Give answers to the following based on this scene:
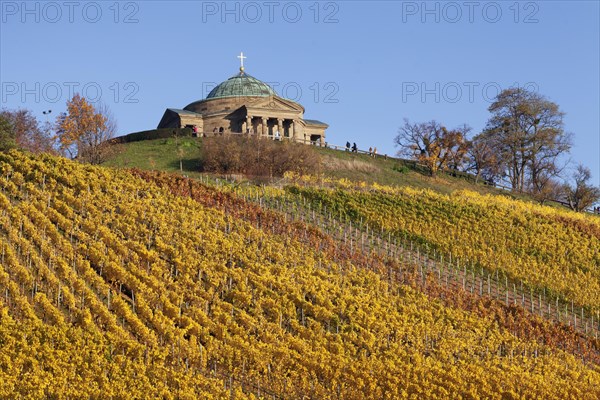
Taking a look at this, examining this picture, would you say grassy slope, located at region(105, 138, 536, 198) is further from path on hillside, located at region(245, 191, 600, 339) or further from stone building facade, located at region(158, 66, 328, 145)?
path on hillside, located at region(245, 191, 600, 339)

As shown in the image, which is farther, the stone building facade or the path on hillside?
the stone building facade

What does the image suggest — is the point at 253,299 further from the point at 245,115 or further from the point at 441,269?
the point at 245,115

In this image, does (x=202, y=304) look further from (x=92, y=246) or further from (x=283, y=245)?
(x=283, y=245)

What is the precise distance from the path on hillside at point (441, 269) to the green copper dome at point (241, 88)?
43049 mm

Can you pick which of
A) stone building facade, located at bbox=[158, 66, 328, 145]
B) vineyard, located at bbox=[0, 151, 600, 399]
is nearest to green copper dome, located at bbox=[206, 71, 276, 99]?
stone building facade, located at bbox=[158, 66, 328, 145]

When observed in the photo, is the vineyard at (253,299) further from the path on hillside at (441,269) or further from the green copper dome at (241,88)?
the green copper dome at (241,88)

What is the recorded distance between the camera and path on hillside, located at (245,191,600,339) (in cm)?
2923

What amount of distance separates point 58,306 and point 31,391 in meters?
4.47

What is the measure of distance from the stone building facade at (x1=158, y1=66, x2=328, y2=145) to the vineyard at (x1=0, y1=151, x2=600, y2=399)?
36.0 m

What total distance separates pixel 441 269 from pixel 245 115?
43566 millimetres

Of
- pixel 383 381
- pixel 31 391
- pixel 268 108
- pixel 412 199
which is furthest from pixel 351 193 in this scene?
pixel 268 108

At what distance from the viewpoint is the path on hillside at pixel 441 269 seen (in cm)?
2923

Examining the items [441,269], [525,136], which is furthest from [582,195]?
[441,269]

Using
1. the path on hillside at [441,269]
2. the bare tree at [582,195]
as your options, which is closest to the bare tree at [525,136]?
the bare tree at [582,195]
